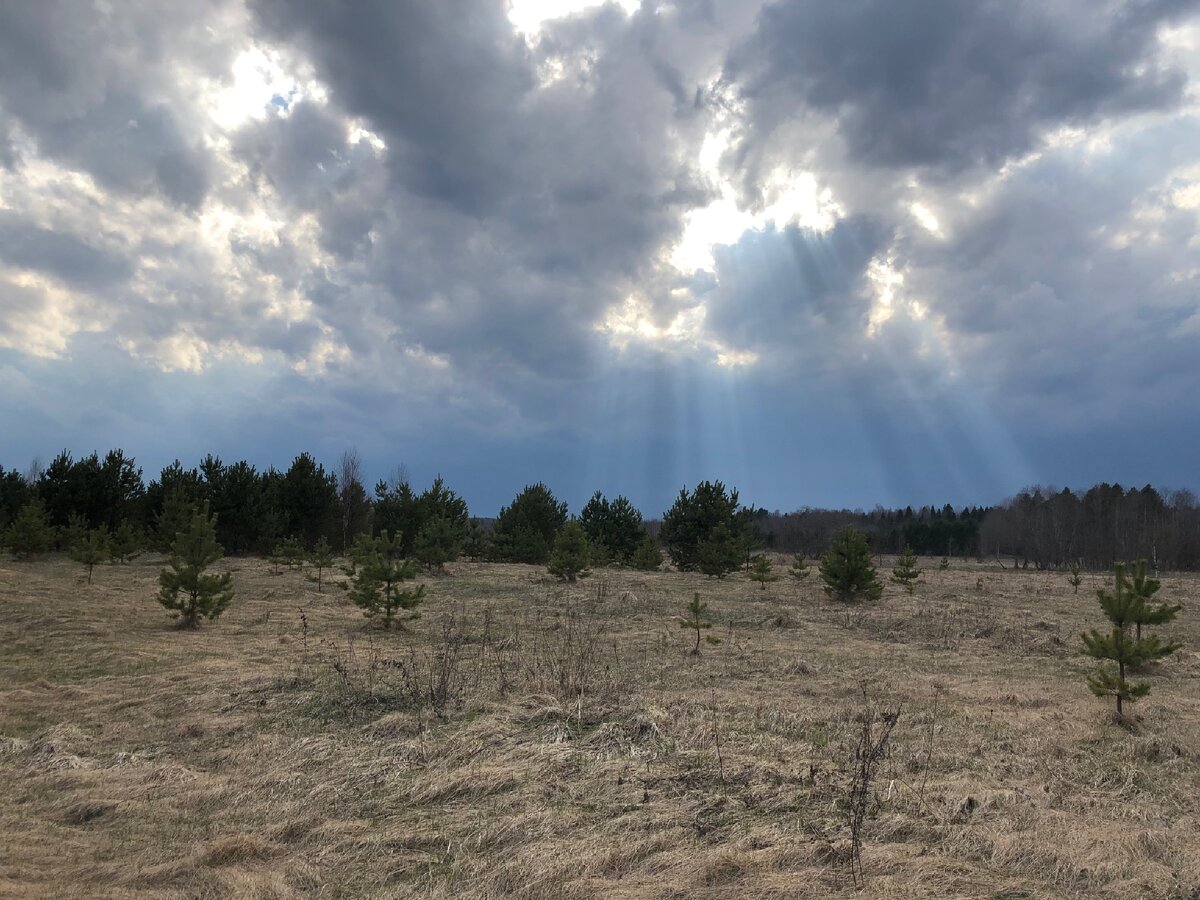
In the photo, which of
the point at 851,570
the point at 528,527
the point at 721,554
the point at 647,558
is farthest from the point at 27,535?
the point at 851,570

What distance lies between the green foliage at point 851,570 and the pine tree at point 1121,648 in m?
10.0

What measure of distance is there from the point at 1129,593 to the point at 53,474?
44.7 meters

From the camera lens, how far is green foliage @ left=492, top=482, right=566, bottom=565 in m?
36.2

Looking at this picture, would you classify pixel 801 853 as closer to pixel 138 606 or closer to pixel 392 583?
pixel 392 583

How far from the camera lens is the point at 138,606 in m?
16.3

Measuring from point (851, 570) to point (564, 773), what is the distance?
16.9 meters

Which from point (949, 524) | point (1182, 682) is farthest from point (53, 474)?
point (949, 524)

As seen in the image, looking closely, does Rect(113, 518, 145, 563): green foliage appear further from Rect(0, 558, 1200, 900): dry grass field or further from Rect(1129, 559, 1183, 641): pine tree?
Rect(1129, 559, 1183, 641): pine tree

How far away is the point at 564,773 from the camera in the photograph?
571cm

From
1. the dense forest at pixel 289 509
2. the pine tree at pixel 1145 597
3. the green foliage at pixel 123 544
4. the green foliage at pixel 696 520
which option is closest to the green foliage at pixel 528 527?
the dense forest at pixel 289 509

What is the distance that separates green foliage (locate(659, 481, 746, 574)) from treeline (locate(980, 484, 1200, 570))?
48.5m

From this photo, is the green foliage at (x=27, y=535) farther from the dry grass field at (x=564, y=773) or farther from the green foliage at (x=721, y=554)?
the green foliage at (x=721, y=554)

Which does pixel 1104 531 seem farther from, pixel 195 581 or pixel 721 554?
pixel 195 581

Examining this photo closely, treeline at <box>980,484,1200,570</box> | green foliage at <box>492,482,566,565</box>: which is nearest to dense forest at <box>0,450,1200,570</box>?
green foliage at <box>492,482,566,565</box>
